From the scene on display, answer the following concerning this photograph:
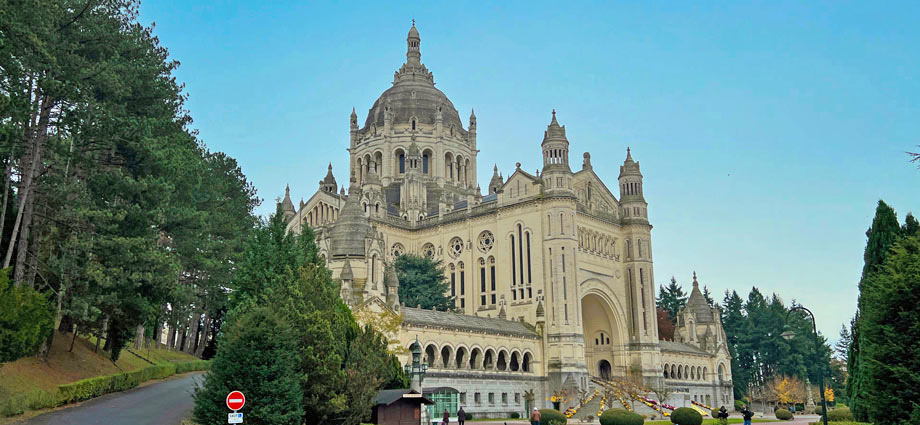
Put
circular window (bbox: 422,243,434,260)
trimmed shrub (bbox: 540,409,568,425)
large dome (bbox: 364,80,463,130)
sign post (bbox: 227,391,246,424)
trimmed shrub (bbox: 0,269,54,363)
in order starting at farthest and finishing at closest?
1. large dome (bbox: 364,80,463,130)
2. circular window (bbox: 422,243,434,260)
3. trimmed shrub (bbox: 540,409,568,425)
4. trimmed shrub (bbox: 0,269,54,363)
5. sign post (bbox: 227,391,246,424)

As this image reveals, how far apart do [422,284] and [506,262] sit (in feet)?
24.5

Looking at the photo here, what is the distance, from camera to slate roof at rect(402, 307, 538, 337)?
50.0 metres

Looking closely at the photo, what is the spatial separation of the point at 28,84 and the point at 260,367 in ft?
56.1

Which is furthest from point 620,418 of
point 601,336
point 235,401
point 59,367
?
point 601,336

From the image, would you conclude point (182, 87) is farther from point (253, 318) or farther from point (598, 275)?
point (598, 275)

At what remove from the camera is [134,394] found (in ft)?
116

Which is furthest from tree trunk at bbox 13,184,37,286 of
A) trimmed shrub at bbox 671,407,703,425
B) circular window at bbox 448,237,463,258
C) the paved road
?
circular window at bbox 448,237,463,258

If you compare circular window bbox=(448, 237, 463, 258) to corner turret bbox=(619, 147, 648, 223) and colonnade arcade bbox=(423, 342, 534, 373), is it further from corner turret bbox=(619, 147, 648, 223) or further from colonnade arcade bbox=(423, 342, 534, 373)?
corner turret bbox=(619, 147, 648, 223)

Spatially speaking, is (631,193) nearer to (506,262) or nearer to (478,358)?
(506,262)

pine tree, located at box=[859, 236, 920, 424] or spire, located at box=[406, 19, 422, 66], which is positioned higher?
spire, located at box=[406, 19, 422, 66]

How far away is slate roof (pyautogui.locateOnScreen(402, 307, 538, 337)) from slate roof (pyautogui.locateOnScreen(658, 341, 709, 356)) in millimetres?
17913

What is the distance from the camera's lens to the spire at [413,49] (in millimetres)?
90425

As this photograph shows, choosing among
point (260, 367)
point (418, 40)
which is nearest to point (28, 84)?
point (260, 367)

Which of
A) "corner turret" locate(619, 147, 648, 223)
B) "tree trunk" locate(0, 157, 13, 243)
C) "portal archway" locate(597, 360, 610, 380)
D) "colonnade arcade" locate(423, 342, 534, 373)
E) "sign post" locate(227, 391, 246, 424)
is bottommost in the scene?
"sign post" locate(227, 391, 246, 424)
